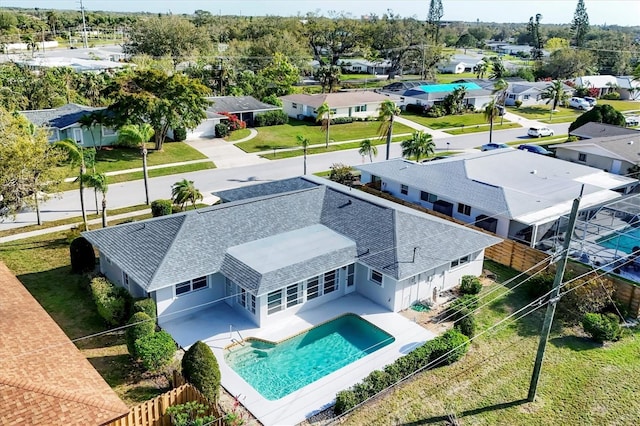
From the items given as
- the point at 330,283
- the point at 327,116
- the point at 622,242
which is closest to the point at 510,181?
the point at 622,242

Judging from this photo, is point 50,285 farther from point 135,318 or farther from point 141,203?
point 141,203

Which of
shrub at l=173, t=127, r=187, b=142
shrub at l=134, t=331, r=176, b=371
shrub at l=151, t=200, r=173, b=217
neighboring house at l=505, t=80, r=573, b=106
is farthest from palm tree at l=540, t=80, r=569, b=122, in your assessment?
shrub at l=134, t=331, r=176, b=371

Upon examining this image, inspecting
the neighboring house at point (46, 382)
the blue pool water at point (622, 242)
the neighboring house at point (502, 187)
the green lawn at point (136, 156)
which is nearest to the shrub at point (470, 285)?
the neighboring house at point (502, 187)

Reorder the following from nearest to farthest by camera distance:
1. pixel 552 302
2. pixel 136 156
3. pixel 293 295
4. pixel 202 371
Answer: pixel 552 302, pixel 202 371, pixel 293 295, pixel 136 156

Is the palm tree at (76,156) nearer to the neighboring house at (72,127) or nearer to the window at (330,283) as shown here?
the neighboring house at (72,127)

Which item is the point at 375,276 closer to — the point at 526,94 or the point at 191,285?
the point at 191,285

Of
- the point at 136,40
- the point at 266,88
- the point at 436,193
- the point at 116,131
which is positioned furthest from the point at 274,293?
the point at 136,40
